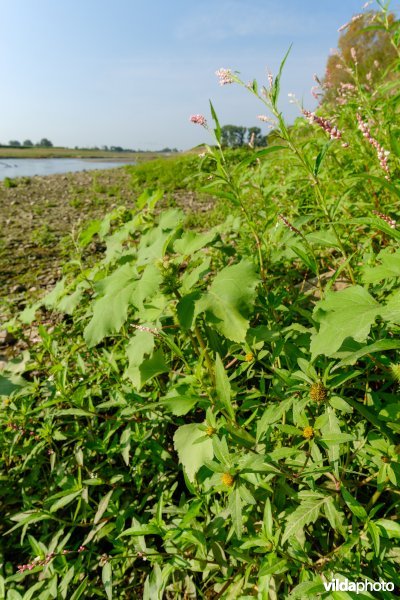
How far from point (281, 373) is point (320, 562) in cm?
58

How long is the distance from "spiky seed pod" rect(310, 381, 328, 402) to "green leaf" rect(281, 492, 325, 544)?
31 centimetres

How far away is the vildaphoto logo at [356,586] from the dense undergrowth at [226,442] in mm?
19

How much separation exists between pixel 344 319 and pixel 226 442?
0.54 meters

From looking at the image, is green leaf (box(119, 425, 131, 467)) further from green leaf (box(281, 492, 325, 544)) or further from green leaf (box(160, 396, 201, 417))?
Result: green leaf (box(281, 492, 325, 544))

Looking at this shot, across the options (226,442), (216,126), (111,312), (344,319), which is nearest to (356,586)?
(226,442)

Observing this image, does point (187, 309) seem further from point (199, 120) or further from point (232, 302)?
point (199, 120)

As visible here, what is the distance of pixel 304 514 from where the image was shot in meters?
1.05

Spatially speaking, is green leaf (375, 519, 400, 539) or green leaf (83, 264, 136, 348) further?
green leaf (83, 264, 136, 348)

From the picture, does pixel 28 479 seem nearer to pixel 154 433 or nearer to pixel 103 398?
pixel 103 398

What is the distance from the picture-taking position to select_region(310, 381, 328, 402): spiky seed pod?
Result: 41.1 inches

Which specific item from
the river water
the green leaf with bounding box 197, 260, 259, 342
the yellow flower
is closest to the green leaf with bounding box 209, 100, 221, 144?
the green leaf with bounding box 197, 260, 259, 342

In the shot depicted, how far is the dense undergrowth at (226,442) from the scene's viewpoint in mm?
1012

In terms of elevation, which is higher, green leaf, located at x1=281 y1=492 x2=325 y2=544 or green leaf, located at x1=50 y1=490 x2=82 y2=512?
green leaf, located at x1=281 y1=492 x2=325 y2=544

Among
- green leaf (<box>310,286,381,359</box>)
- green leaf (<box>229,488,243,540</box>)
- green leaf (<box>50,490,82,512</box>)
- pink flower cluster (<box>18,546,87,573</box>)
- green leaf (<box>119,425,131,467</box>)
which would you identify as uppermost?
green leaf (<box>310,286,381,359</box>)
